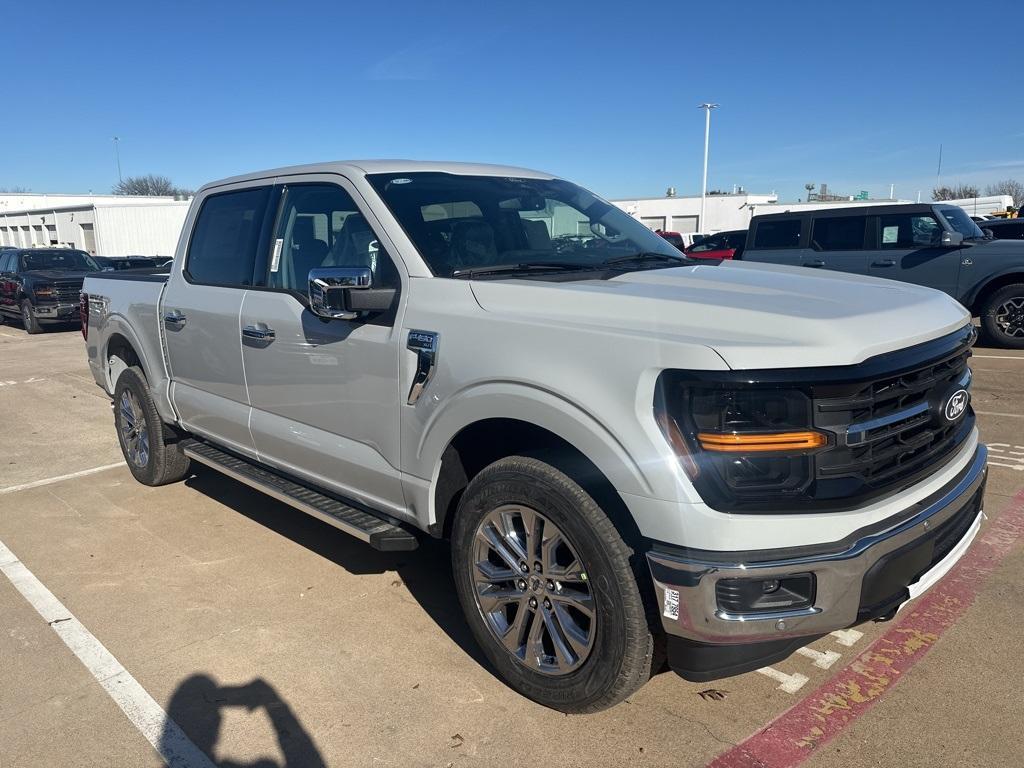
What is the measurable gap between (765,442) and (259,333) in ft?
A: 8.59

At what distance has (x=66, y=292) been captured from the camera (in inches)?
659

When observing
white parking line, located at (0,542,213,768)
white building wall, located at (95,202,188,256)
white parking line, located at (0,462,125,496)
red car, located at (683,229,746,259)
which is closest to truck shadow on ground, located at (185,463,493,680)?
white parking line, located at (0,462,125,496)

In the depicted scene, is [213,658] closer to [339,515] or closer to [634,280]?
[339,515]

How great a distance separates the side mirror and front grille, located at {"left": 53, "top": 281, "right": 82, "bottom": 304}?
16.0 meters

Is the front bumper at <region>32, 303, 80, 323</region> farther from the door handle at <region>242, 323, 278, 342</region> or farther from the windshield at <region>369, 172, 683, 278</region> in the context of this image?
the windshield at <region>369, 172, 683, 278</region>

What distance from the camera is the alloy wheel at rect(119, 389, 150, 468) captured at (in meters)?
5.50

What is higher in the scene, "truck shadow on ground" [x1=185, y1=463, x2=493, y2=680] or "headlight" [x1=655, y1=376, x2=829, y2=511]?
"headlight" [x1=655, y1=376, x2=829, y2=511]

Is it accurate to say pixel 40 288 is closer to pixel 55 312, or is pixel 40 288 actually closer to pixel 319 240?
pixel 55 312

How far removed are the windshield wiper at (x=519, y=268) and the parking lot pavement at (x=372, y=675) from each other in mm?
1598

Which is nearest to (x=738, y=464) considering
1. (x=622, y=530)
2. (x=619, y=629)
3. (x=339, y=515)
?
(x=622, y=530)

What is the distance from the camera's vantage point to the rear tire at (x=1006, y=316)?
10.6 meters

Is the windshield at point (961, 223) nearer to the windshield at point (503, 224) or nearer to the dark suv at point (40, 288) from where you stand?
the windshield at point (503, 224)

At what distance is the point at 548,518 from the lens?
8.73 ft

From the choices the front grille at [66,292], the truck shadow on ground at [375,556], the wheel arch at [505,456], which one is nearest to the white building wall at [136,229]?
the front grille at [66,292]
